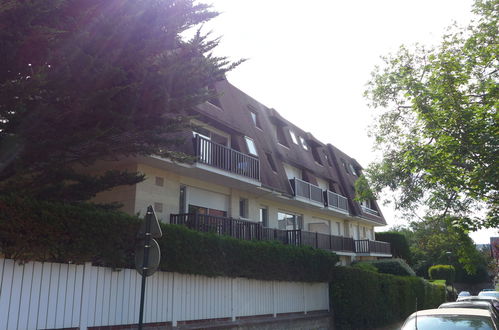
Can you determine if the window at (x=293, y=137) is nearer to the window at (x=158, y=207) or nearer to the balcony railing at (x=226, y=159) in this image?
the balcony railing at (x=226, y=159)

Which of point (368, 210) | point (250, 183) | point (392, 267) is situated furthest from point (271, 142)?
point (368, 210)

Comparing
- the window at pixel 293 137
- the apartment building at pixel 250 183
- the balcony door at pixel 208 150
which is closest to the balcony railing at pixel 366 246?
the apartment building at pixel 250 183

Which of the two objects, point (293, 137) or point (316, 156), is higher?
point (293, 137)

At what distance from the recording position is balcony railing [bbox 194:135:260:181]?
15.0 metres

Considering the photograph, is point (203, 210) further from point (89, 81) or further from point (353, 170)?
point (353, 170)

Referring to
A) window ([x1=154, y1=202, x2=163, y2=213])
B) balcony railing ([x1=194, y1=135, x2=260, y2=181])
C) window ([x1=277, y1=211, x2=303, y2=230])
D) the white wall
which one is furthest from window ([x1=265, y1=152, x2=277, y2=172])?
the white wall

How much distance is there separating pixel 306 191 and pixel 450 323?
54.9ft

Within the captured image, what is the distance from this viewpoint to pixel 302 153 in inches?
1065

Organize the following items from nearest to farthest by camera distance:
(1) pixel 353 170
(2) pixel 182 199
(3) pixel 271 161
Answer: (2) pixel 182 199, (3) pixel 271 161, (1) pixel 353 170

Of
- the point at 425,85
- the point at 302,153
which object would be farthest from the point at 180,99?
the point at 302,153

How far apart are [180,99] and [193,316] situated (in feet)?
19.0

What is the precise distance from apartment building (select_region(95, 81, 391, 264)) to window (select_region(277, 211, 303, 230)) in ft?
0.18

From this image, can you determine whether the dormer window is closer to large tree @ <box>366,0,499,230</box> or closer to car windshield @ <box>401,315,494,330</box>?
large tree @ <box>366,0,499,230</box>

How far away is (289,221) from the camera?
24203 millimetres
